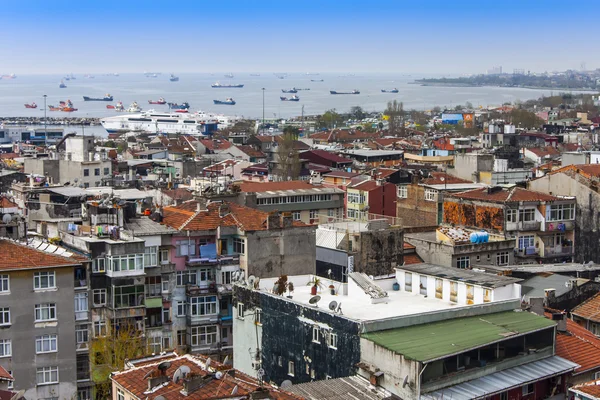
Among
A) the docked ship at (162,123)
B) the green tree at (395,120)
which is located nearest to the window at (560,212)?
the green tree at (395,120)

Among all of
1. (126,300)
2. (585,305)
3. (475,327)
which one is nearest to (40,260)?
(126,300)

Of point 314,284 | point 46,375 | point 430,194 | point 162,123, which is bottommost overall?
point 162,123

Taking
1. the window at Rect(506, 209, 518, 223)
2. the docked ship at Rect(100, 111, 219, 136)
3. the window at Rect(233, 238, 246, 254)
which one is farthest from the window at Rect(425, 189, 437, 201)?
the docked ship at Rect(100, 111, 219, 136)

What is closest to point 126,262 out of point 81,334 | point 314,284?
point 81,334

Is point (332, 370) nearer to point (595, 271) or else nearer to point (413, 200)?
point (595, 271)

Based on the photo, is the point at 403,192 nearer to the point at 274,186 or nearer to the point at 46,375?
the point at 274,186

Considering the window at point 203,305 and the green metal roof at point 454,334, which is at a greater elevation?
the green metal roof at point 454,334

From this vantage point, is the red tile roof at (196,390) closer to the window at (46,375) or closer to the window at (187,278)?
the window at (46,375)
